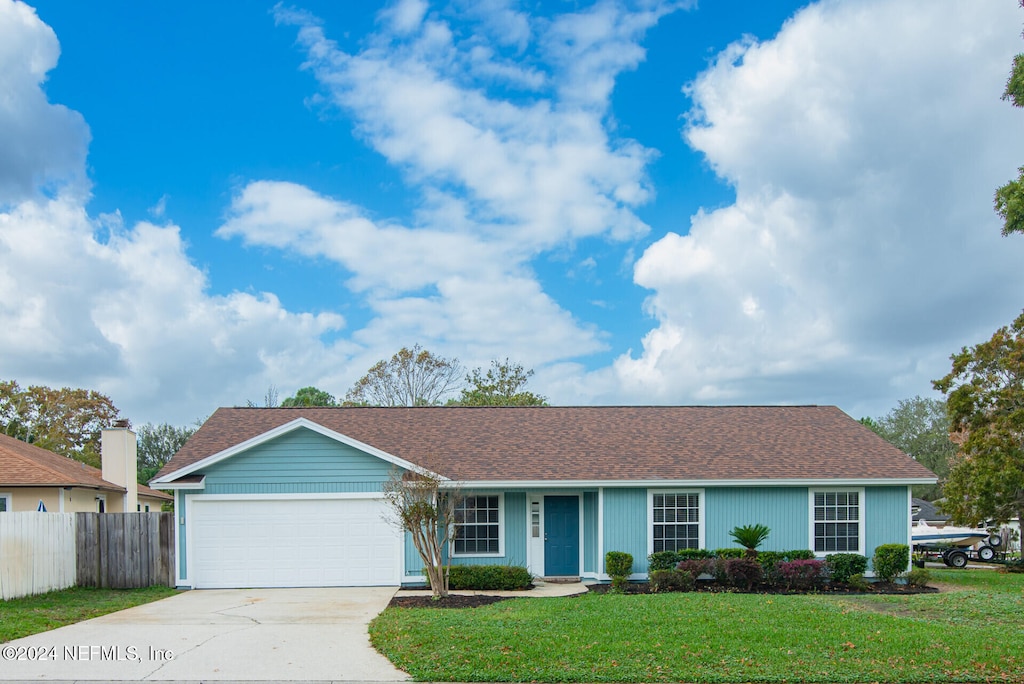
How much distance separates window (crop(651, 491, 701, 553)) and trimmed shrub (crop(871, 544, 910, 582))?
13.0 ft

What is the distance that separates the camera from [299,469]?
1830cm

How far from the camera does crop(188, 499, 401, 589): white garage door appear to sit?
18.1 meters

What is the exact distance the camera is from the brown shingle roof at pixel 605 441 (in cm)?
1898

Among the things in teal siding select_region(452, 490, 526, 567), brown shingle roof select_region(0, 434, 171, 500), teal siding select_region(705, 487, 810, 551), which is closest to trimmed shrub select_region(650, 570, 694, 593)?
teal siding select_region(705, 487, 810, 551)

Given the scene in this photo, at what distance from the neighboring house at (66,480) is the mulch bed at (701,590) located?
44.0ft

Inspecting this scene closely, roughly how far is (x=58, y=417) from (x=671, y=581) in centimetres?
4770

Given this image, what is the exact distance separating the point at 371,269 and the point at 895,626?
1819cm

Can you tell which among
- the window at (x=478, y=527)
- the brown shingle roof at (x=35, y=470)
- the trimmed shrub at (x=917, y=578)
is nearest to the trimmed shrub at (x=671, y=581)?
the window at (x=478, y=527)

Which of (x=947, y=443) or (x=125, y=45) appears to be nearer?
(x=125, y=45)

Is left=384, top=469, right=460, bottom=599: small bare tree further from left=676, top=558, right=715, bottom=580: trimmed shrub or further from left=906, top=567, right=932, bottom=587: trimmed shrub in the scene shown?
left=906, top=567, right=932, bottom=587: trimmed shrub

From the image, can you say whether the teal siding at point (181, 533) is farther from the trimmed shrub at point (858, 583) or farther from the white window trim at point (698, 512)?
the trimmed shrub at point (858, 583)

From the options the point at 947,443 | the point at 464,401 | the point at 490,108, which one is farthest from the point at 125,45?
the point at 947,443

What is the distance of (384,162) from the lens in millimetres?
22016

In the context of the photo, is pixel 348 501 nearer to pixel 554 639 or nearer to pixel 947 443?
pixel 554 639
